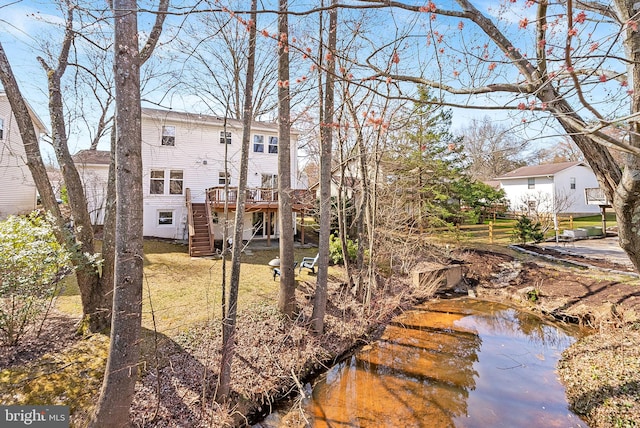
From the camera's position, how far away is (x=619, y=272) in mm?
9656

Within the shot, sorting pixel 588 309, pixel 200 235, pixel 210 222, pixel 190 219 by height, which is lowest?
pixel 588 309

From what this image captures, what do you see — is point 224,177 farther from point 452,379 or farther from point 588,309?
point 588,309

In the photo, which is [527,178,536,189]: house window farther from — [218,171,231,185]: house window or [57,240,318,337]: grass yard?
[218,171,231,185]: house window

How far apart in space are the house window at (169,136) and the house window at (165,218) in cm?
365

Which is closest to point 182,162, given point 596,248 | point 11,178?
point 11,178

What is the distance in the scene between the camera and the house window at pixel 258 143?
16.5m

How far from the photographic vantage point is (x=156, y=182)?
1492 cm

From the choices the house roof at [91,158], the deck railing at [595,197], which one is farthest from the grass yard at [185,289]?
the deck railing at [595,197]

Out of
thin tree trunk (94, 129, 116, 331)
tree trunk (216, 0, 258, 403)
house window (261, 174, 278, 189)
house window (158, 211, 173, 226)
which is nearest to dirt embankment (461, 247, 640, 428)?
tree trunk (216, 0, 258, 403)

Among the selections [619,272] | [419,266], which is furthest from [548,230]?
[419,266]

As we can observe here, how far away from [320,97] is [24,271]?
22.7ft

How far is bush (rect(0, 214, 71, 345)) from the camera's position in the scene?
15.6ft

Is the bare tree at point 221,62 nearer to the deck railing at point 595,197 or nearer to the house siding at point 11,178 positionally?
the house siding at point 11,178

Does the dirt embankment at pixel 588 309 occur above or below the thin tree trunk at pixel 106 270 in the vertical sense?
below
